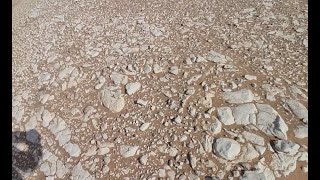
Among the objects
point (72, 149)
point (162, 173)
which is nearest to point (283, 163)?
point (162, 173)

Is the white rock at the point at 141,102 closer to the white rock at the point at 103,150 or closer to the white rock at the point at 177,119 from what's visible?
the white rock at the point at 177,119

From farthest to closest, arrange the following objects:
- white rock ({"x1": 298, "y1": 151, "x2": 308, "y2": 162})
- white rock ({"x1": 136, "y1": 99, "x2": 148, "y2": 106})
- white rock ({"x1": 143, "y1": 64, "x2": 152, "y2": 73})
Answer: white rock ({"x1": 143, "y1": 64, "x2": 152, "y2": 73}) < white rock ({"x1": 136, "y1": 99, "x2": 148, "y2": 106}) < white rock ({"x1": 298, "y1": 151, "x2": 308, "y2": 162})

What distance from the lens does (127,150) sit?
402 cm

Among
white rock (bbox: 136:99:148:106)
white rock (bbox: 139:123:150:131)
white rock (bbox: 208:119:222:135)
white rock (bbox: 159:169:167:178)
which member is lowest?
white rock (bbox: 159:169:167:178)

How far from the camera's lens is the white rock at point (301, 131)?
12.2ft

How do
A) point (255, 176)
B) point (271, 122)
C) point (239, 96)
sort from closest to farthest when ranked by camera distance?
point (255, 176)
point (271, 122)
point (239, 96)

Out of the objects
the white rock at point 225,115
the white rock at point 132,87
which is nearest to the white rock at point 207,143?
the white rock at point 225,115

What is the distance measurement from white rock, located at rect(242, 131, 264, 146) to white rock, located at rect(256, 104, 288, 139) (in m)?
0.15

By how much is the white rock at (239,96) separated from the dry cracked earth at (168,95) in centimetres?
2

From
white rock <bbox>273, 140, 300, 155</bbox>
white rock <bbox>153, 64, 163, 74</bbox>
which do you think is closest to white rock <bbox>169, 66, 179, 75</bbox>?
white rock <bbox>153, 64, 163, 74</bbox>

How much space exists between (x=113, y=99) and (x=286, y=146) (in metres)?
2.83

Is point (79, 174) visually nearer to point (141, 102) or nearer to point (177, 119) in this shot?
point (141, 102)

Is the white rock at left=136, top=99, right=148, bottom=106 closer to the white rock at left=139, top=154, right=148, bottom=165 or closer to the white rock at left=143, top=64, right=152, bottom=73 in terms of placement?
the white rock at left=143, top=64, right=152, bottom=73

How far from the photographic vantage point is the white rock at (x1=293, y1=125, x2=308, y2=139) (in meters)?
3.72
